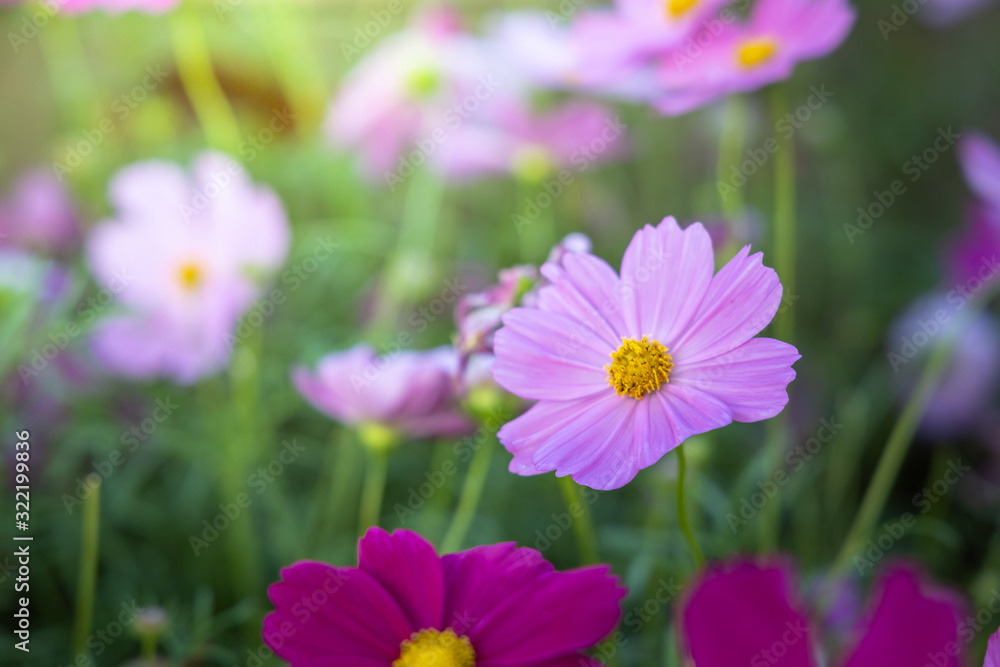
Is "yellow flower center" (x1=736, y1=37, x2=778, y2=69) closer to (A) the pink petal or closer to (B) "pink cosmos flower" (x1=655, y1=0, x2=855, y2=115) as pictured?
(B) "pink cosmos flower" (x1=655, y1=0, x2=855, y2=115)

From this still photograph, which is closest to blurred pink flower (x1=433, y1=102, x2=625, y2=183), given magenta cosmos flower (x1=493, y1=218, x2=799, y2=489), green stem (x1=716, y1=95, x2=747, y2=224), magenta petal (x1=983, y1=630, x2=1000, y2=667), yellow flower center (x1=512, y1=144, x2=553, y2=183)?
yellow flower center (x1=512, y1=144, x2=553, y2=183)

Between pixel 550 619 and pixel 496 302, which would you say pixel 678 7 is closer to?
pixel 496 302

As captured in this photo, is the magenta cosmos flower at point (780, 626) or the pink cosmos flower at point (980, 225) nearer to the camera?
the magenta cosmos flower at point (780, 626)

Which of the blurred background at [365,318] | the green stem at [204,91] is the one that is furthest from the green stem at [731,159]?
the green stem at [204,91]

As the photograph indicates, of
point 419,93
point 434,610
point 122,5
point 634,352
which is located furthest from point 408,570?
point 419,93

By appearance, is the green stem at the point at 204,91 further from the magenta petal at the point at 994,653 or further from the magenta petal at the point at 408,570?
the magenta petal at the point at 994,653
